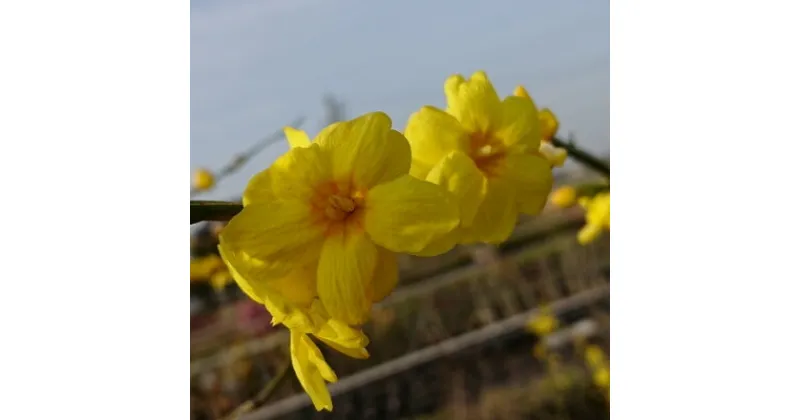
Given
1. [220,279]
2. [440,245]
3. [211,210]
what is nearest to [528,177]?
[440,245]

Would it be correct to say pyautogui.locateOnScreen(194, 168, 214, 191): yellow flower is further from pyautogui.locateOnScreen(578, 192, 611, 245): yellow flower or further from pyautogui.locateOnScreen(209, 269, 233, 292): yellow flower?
pyautogui.locateOnScreen(578, 192, 611, 245): yellow flower

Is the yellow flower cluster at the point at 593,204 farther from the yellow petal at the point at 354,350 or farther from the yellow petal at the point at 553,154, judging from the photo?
the yellow petal at the point at 354,350

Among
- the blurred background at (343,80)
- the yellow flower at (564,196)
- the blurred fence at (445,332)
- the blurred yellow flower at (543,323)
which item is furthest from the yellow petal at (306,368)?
the blurred yellow flower at (543,323)

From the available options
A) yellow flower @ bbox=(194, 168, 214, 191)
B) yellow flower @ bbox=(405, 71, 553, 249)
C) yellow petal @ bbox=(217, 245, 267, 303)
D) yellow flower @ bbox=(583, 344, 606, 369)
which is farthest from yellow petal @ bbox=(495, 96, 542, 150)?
yellow flower @ bbox=(583, 344, 606, 369)

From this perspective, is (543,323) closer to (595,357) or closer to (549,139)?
(595,357)
